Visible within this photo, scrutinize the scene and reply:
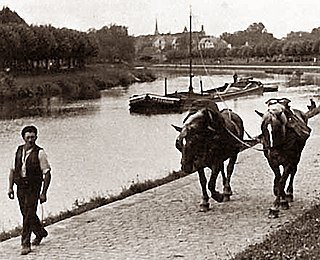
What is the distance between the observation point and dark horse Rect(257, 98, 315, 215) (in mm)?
9555

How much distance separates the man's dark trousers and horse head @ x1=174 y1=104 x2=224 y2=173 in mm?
2429

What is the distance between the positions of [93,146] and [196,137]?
51.4 feet

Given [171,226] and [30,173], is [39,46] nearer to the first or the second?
[171,226]

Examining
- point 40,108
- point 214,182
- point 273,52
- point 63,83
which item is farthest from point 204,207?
point 273,52

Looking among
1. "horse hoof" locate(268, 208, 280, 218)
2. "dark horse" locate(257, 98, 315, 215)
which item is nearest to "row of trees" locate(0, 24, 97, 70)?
"dark horse" locate(257, 98, 315, 215)

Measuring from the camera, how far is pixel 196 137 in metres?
9.93

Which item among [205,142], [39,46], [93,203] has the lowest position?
[93,203]

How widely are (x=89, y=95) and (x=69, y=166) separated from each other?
1242 inches

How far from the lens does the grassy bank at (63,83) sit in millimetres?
50094

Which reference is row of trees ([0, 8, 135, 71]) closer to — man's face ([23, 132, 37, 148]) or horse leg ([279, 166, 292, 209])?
horse leg ([279, 166, 292, 209])

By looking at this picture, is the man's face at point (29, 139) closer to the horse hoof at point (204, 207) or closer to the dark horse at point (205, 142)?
the dark horse at point (205, 142)

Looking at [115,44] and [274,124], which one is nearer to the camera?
[274,124]

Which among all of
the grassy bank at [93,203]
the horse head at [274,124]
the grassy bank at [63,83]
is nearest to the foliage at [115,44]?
the grassy bank at [63,83]

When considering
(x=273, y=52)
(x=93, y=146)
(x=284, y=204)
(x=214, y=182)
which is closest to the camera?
(x=284, y=204)
